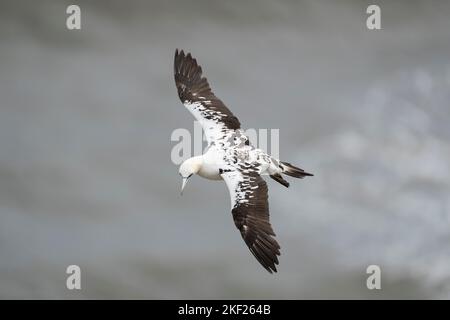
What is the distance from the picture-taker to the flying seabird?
19781mm

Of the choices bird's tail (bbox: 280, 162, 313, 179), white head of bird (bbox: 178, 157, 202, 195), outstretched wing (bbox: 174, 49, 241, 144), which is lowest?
white head of bird (bbox: 178, 157, 202, 195)

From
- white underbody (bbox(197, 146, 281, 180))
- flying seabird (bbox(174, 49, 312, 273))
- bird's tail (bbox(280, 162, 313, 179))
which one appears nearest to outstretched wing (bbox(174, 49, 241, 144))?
flying seabird (bbox(174, 49, 312, 273))

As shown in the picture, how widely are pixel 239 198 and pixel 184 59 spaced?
17.0 ft

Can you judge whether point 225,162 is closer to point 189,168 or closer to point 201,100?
point 189,168

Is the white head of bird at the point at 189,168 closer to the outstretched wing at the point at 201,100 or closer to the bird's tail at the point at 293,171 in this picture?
the outstretched wing at the point at 201,100

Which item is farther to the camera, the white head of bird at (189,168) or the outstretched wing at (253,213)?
the white head of bird at (189,168)

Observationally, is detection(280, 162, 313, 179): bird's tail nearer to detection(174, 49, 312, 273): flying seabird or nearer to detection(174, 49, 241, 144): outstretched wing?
detection(174, 49, 312, 273): flying seabird

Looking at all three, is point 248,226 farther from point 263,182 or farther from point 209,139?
point 209,139

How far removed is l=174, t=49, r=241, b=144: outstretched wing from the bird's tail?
1.49 m

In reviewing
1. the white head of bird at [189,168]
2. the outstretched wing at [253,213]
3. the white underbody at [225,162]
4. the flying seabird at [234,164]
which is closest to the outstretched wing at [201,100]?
the flying seabird at [234,164]

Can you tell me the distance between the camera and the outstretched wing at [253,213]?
64.1 ft

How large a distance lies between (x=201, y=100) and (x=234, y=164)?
9.90ft

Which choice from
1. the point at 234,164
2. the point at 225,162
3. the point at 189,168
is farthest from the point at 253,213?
the point at 189,168

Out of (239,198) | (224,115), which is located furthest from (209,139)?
(239,198)
